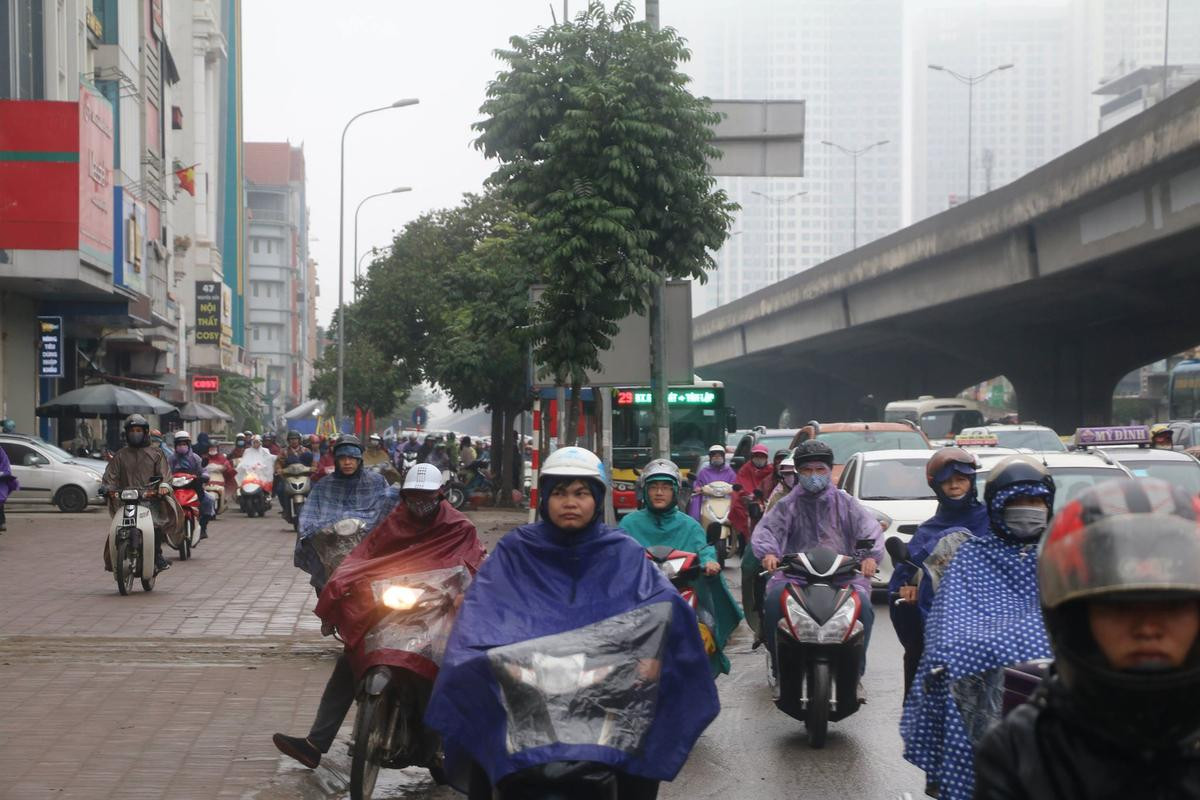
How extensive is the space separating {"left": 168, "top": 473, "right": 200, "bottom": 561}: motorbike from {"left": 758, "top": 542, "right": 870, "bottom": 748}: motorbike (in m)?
11.4

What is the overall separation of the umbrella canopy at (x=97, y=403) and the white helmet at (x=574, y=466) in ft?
86.4

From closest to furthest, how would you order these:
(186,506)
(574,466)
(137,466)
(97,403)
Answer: (574,466) → (137,466) → (186,506) → (97,403)

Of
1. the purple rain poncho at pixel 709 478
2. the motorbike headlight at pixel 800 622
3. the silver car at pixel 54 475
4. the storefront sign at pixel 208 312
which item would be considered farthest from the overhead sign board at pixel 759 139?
the storefront sign at pixel 208 312

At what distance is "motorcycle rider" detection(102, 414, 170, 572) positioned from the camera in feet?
49.7

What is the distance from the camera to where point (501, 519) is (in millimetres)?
30766

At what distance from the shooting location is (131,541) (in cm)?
1483

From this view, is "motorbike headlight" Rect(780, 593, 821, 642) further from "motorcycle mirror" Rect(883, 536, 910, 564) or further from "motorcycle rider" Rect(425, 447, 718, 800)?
"motorcycle rider" Rect(425, 447, 718, 800)

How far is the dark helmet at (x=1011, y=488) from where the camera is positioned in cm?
507

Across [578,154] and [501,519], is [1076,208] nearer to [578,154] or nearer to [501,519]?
[501,519]

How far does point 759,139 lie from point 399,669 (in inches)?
406

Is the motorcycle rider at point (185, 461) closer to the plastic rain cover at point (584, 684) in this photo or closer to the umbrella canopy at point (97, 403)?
the umbrella canopy at point (97, 403)

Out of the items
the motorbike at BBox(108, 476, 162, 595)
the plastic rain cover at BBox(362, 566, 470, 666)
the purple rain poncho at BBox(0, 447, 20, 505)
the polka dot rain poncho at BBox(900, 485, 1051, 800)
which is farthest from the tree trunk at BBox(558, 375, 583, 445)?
the polka dot rain poncho at BBox(900, 485, 1051, 800)

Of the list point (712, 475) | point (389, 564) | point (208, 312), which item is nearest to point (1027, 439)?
point (712, 475)

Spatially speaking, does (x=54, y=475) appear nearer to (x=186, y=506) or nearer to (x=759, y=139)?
(x=186, y=506)
